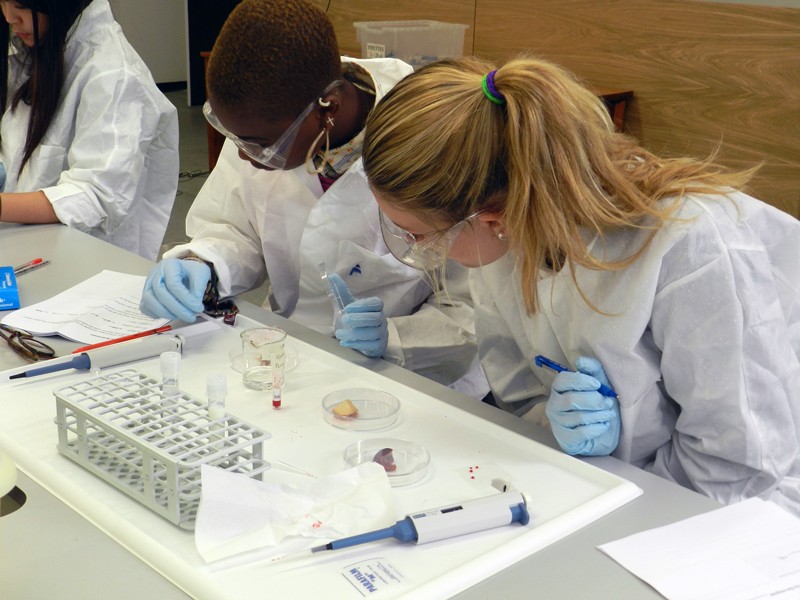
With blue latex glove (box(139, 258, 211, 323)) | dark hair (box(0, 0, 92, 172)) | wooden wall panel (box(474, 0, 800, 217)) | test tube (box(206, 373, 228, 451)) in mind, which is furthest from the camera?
wooden wall panel (box(474, 0, 800, 217))

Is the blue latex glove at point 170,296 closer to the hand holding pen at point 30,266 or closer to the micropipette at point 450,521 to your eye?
the hand holding pen at point 30,266

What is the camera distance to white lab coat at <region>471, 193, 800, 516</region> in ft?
3.35

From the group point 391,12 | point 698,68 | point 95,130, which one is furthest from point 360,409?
point 391,12

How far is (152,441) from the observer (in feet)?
2.85

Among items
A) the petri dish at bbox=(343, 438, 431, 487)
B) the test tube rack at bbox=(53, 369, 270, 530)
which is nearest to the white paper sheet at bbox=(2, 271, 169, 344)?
the test tube rack at bbox=(53, 369, 270, 530)

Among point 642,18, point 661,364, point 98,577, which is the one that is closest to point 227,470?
point 98,577

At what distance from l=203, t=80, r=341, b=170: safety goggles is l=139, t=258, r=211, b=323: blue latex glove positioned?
0.22 meters

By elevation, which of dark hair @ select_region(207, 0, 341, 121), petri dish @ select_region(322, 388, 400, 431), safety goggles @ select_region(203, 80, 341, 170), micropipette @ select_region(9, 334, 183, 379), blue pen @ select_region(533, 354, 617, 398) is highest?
dark hair @ select_region(207, 0, 341, 121)

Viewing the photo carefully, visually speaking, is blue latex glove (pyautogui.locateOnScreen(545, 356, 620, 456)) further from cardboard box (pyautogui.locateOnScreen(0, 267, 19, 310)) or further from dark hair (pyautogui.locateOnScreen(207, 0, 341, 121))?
cardboard box (pyautogui.locateOnScreen(0, 267, 19, 310))

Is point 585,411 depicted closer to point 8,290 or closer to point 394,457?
point 394,457

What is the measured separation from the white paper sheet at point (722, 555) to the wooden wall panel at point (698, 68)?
74.4 inches

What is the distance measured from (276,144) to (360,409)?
1.67ft

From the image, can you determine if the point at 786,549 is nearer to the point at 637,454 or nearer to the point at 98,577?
the point at 637,454

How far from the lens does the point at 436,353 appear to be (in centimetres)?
153
